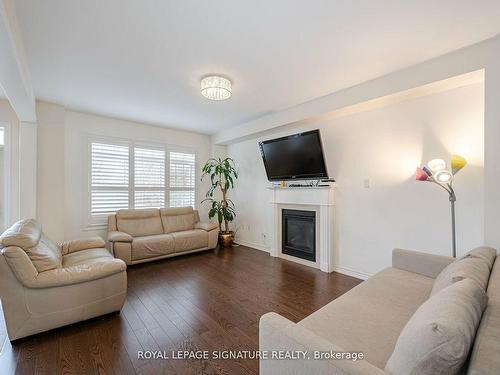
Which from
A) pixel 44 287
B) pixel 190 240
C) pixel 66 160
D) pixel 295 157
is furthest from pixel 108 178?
pixel 295 157

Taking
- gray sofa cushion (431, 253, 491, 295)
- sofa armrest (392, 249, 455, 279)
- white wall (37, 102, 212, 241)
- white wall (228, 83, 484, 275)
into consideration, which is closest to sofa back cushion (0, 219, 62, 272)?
white wall (37, 102, 212, 241)

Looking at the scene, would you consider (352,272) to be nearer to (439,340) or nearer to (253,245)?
(253,245)

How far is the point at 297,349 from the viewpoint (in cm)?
100

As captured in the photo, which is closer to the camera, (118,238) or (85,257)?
(85,257)

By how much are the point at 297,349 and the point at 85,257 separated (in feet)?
9.26

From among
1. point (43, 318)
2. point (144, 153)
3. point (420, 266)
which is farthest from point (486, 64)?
point (144, 153)

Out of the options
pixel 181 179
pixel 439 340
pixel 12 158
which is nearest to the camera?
pixel 439 340

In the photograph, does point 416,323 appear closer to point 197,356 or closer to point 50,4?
point 197,356

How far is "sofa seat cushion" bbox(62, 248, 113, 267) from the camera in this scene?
2629 millimetres

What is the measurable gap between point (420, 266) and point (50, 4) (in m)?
3.66

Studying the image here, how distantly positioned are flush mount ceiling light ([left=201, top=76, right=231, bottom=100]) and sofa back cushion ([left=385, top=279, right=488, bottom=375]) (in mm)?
2623

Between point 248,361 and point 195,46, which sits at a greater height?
point 195,46

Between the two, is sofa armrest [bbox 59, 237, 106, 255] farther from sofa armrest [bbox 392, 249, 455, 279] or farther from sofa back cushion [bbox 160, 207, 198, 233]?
sofa armrest [bbox 392, 249, 455, 279]

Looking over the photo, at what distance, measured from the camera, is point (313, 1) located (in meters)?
1.68
